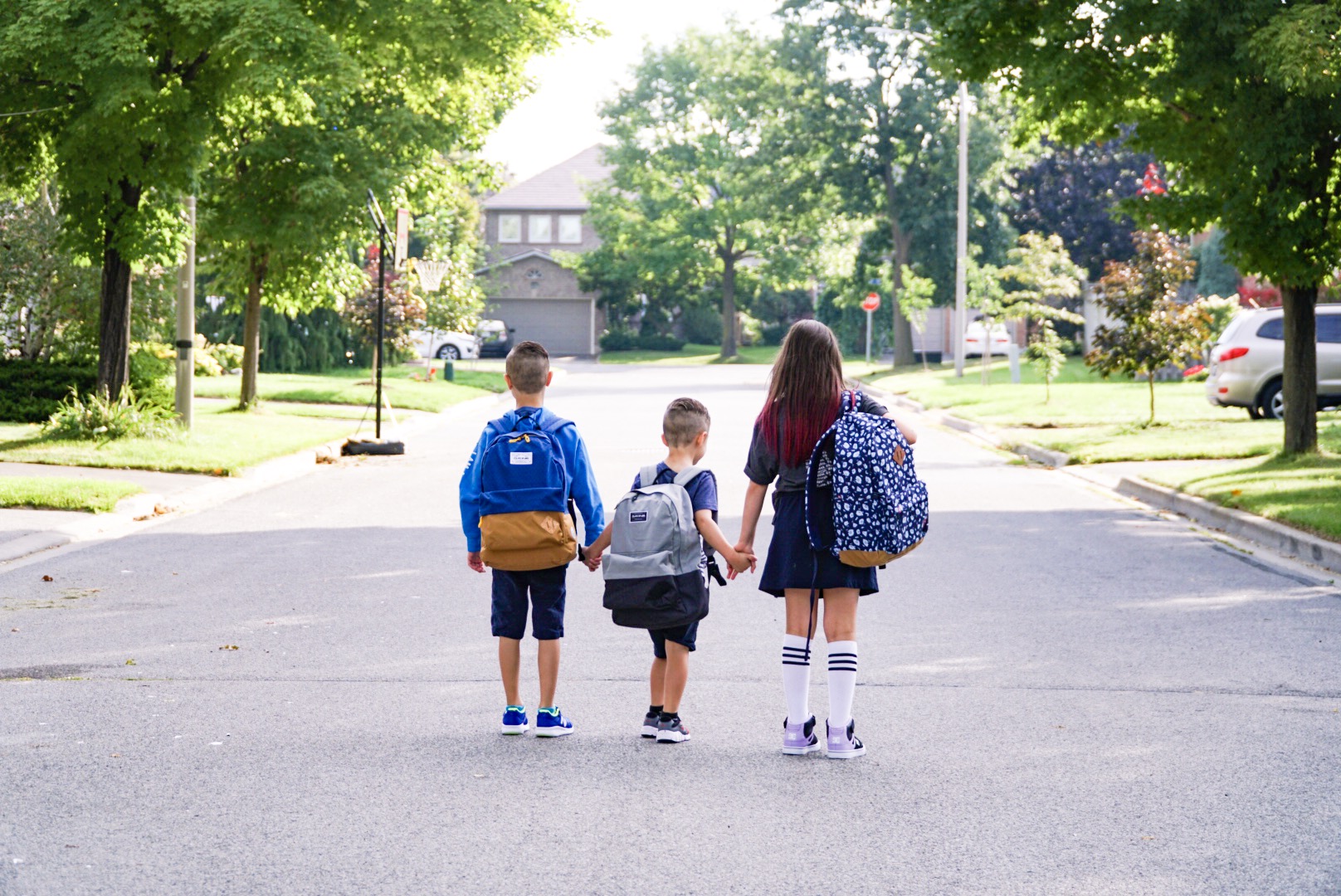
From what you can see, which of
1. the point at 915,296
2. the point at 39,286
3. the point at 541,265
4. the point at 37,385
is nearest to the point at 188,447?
the point at 37,385

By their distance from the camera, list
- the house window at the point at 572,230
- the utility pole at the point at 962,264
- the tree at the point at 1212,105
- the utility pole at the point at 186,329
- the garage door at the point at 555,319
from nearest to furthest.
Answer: the tree at the point at 1212,105
the utility pole at the point at 186,329
the utility pole at the point at 962,264
the garage door at the point at 555,319
the house window at the point at 572,230

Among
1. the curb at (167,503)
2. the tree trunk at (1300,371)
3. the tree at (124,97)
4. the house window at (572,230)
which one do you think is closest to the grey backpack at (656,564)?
the curb at (167,503)

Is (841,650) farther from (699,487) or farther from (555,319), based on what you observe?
(555,319)

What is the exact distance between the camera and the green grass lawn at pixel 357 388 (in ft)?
100

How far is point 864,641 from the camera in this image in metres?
8.44

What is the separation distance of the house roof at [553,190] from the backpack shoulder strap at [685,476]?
76346 millimetres

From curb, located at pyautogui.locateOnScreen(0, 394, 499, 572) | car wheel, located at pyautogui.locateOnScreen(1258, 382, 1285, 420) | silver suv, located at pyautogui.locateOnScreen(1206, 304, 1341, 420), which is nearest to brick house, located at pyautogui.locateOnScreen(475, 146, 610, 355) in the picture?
silver suv, located at pyautogui.locateOnScreen(1206, 304, 1341, 420)

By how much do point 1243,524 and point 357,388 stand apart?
24587 mm

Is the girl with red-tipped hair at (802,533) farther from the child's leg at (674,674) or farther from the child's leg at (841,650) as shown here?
the child's leg at (674,674)

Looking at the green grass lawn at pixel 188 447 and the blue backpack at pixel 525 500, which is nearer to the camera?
the blue backpack at pixel 525 500

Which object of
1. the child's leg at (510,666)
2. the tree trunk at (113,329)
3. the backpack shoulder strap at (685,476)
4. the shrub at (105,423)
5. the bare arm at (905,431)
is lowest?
the child's leg at (510,666)

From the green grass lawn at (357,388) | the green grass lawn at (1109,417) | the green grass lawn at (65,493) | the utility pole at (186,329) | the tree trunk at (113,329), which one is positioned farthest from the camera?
the green grass lawn at (357,388)

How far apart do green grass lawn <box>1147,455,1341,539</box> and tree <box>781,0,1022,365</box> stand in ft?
105

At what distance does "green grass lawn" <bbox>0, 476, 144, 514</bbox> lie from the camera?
13.4 meters
